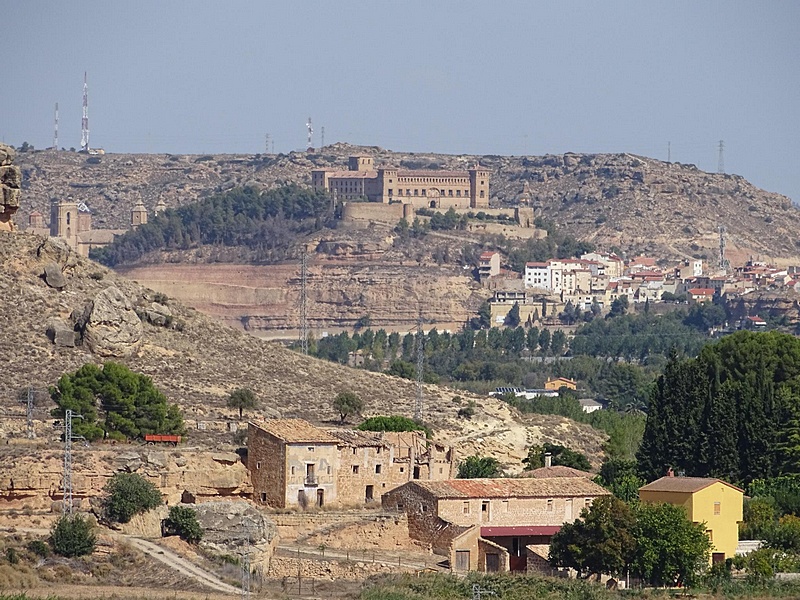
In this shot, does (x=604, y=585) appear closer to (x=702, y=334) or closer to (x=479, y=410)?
(x=479, y=410)

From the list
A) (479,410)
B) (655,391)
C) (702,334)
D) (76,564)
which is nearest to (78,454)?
(76,564)

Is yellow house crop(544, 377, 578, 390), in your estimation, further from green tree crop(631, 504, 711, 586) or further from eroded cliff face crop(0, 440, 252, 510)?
green tree crop(631, 504, 711, 586)

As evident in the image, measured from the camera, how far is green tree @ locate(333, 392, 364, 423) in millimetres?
71250

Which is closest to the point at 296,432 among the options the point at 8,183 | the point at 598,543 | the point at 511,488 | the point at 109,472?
the point at 109,472

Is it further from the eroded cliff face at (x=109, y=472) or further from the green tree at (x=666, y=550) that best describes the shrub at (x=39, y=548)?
the green tree at (x=666, y=550)

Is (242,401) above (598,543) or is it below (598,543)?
above

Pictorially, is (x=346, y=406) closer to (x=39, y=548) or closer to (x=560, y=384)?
(x=39, y=548)

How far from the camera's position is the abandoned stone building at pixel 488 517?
51.5 meters

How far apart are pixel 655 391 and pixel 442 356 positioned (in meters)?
84.6

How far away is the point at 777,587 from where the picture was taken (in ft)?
165

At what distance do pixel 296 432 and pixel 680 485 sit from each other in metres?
9.40

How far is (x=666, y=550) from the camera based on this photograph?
5066 cm

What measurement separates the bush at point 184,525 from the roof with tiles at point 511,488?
18.4ft

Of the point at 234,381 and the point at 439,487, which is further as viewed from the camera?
the point at 234,381
